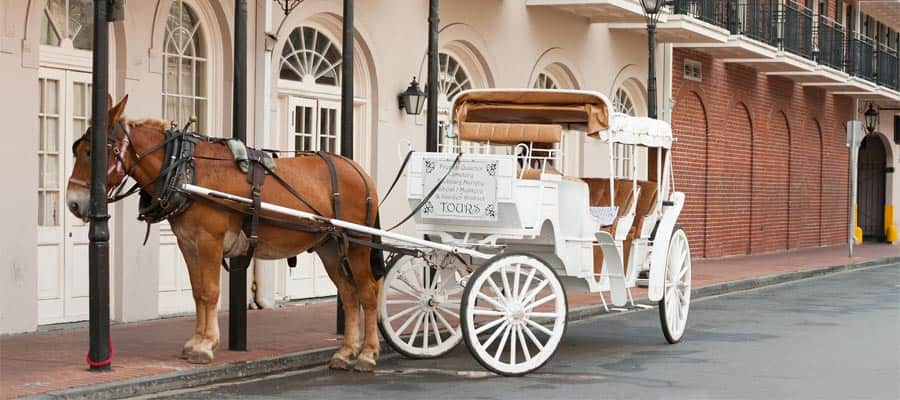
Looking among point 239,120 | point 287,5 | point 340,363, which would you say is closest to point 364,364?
point 340,363

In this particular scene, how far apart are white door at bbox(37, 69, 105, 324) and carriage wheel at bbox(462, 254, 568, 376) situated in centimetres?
452

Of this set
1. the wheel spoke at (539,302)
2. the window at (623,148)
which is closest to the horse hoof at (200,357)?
the wheel spoke at (539,302)

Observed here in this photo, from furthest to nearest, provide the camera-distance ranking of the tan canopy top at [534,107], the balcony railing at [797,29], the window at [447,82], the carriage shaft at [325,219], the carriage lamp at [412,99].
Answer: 1. the balcony railing at [797,29]
2. the window at [447,82]
3. the carriage lamp at [412,99]
4. the tan canopy top at [534,107]
5. the carriage shaft at [325,219]

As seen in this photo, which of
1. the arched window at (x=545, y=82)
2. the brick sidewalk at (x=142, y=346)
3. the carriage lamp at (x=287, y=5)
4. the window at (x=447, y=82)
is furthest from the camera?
the arched window at (x=545, y=82)

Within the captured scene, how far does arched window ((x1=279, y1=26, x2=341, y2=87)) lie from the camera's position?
15789 mm

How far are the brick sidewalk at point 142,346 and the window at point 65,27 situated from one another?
2.68 meters

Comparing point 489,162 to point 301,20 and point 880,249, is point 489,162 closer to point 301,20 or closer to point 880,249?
point 301,20

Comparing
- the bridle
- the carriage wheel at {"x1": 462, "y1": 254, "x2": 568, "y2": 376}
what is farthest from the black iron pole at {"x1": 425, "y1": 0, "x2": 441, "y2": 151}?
the bridle

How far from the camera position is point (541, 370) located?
10625mm

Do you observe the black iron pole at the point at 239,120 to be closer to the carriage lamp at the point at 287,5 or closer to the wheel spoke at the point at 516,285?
the wheel spoke at the point at 516,285

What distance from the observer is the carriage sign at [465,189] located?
10430mm

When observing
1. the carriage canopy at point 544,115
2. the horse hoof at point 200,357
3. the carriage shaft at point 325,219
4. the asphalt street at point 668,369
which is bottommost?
the asphalt street at point 668,369

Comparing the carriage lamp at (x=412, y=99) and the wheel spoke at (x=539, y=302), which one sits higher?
the carriage lamp at (x=412, y=99)

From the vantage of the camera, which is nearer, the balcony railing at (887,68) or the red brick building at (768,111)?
the red brick building at (768,111)
